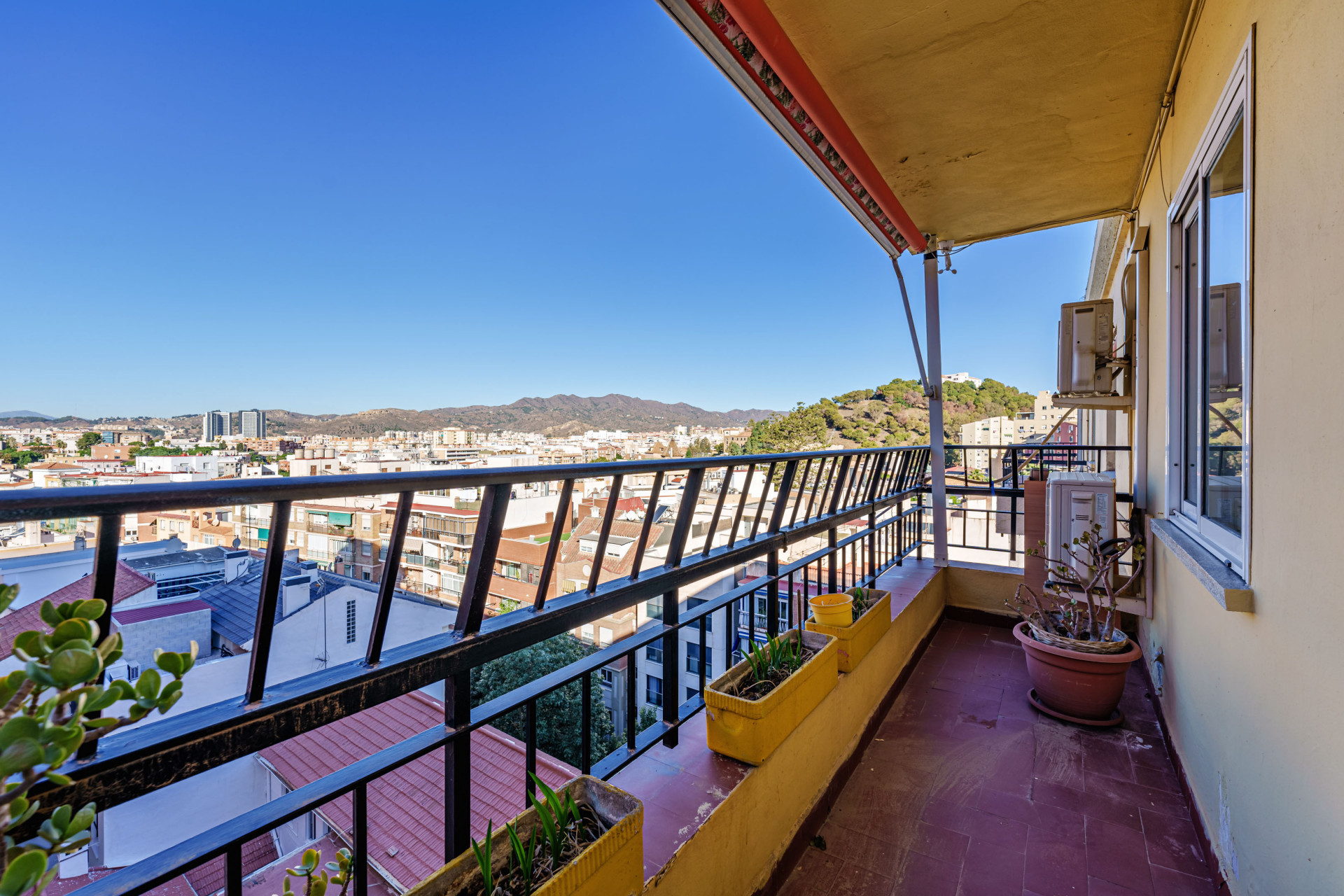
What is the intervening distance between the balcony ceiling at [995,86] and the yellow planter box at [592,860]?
7.18ft

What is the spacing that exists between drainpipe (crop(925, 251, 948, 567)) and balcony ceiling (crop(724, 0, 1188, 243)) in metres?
0.71

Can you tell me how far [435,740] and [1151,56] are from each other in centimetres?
314

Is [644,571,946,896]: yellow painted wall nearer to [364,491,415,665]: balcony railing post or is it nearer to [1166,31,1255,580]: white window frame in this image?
[364,491,415,665]: balcony railing post

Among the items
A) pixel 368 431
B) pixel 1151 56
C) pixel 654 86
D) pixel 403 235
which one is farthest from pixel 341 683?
pixel 403 235

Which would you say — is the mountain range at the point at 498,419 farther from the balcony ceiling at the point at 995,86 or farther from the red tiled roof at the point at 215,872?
the balcony ceiling at the point at 995,86

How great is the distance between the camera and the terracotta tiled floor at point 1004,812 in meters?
1.74

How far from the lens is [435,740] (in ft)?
2.98

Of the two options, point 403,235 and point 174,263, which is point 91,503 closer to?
point 174,263

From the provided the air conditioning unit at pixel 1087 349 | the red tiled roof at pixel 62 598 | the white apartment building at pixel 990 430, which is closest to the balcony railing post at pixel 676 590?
the red tiled roof at pixel 62 598

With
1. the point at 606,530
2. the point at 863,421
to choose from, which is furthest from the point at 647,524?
the point at 863,421

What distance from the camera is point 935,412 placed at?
400 centimetres

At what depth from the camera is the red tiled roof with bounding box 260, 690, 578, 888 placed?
1.18 meters

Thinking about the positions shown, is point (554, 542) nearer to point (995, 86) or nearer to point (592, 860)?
point (592, 860)

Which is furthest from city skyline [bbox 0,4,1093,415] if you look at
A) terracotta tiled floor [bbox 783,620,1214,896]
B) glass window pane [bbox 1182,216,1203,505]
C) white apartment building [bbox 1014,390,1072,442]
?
white apartment building [bbox 1014,390,1072,442]
